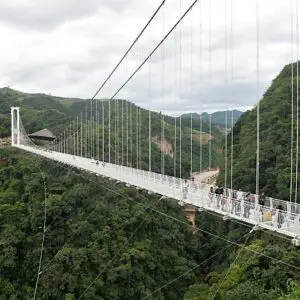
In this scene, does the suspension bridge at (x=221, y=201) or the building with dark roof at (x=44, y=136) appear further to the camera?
the building with dark roof at (x=44, y=136)

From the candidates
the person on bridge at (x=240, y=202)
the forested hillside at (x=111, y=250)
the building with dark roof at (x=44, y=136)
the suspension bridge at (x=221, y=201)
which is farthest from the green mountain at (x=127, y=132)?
the person on bridge at (x=240, y=202)

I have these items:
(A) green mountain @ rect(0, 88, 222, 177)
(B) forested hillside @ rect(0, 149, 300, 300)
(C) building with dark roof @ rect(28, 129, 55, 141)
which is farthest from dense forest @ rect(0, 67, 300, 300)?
(C) building with dark roof @ rect(28, 129, 55, 141)

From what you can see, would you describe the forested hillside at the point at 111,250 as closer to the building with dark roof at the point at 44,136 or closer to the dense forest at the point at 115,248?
the dense forest at the point at 115,248

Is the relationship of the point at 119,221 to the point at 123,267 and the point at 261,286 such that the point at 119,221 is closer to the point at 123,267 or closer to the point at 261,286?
the point at 123,267

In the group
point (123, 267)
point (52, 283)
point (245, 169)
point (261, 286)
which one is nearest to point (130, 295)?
point (123, 267)

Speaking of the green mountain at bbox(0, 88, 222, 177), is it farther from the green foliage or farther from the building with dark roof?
the green foliage
